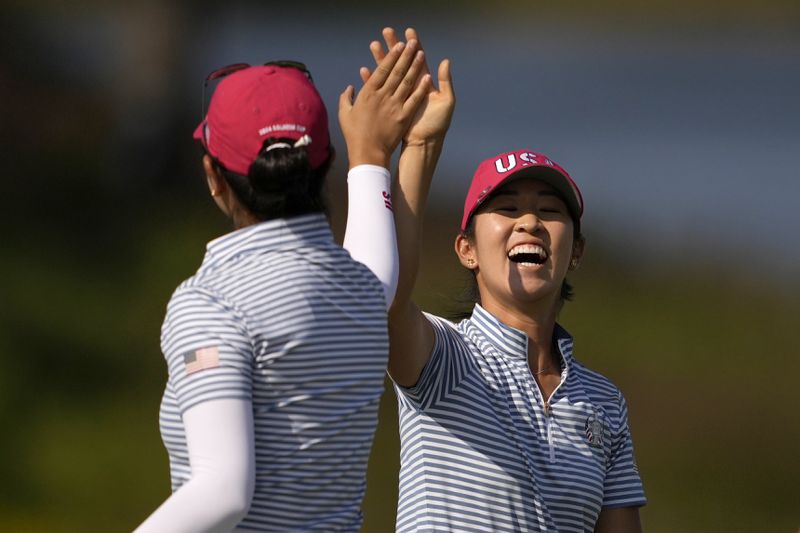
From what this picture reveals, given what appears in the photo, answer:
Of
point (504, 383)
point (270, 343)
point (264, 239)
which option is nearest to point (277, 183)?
point (264, 239)

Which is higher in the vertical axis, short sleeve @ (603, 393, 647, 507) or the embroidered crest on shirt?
the embroidered crest on shirt

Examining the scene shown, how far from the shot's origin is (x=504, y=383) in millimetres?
2303

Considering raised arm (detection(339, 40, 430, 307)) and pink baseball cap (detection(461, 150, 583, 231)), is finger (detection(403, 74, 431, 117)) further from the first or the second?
pink baseball cap (detection(461, 150, 583, 231))

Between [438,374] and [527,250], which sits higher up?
[527,250]

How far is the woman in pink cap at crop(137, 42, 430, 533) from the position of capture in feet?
4.72

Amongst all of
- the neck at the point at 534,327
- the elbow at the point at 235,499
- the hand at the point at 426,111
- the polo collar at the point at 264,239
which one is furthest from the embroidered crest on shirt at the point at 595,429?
the elbow at the point at 235,499

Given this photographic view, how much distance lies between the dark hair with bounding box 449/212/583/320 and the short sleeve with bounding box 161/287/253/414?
1071 millimetres

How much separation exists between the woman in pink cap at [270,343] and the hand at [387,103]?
0.89 feet

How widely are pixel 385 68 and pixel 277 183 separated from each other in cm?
51

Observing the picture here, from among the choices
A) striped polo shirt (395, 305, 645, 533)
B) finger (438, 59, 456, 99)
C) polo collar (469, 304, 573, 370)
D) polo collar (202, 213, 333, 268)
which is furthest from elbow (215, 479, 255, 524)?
polo collar (469, 304, 573, 370)

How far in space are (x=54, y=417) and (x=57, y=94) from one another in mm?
→ 1370

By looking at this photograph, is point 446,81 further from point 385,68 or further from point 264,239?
point 264,239

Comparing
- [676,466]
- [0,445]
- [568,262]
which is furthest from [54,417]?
[568,262]

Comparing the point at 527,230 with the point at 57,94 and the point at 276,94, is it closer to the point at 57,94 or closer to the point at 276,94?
the point at 276,94
